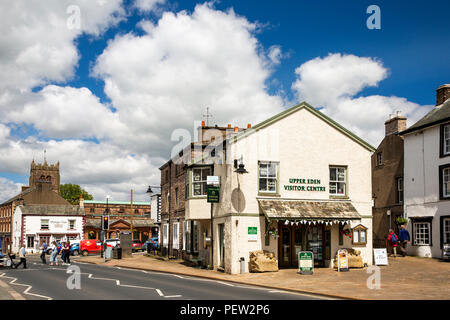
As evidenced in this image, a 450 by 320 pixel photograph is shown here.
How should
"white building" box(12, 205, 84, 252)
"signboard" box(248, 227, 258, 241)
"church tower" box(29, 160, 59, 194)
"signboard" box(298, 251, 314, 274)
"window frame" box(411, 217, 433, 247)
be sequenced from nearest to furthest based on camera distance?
"signboard" box(298, 251, 314, 274) → "signboard" box(248, 227, 258, 241) → "window frame" box(411, 217, 433, 247) → "white building" box(12, 205, 84, 252) → "church tower" box(29, 160, 59, 194)

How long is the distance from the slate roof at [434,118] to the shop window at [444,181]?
292cm

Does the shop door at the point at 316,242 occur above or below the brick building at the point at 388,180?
below

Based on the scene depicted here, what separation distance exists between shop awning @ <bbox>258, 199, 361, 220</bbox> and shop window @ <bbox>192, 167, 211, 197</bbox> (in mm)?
5104

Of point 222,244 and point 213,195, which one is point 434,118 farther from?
point 222,244

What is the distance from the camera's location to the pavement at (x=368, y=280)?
15.9 m

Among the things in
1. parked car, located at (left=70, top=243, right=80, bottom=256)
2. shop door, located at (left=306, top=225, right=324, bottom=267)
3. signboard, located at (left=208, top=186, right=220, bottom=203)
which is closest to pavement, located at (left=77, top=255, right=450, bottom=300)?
shop door, located at (left=306, top=225, right=324, bottom=267)

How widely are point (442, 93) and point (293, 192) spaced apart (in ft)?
52.2

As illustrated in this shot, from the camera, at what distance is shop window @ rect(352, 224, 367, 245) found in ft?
85.9

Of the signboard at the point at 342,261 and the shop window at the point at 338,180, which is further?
the shop window at the point at 338,180

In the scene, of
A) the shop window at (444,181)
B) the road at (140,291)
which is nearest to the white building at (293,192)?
the road at (140,291)

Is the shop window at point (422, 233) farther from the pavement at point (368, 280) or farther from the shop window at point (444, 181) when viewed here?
the pavement at point (368, 280)

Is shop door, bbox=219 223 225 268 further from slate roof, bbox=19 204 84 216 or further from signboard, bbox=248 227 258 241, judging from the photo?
slate roof, bbox=19 204 84 216

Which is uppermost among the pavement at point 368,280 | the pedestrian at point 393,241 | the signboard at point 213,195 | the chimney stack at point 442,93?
the chimney stack at point 442,93
